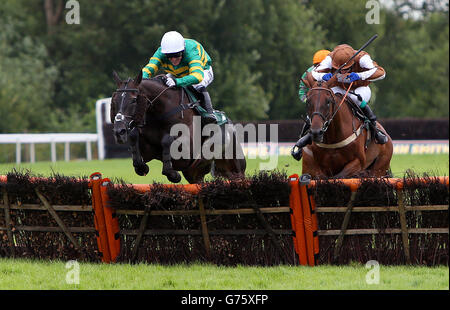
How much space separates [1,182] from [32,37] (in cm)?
3034

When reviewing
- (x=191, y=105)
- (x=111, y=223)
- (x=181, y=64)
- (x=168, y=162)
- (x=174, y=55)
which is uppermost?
(x=174, y=55)

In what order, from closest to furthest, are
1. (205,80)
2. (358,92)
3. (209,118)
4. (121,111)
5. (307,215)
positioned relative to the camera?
(307,215) < (121,111) < (358,92) < (209,118) < (205,80)

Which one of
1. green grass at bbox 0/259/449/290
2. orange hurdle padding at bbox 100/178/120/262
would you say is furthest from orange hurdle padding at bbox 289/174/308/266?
orange hurdle padding at bbox 100/178/120/262

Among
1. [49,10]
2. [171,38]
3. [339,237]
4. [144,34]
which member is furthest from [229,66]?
[339,237]

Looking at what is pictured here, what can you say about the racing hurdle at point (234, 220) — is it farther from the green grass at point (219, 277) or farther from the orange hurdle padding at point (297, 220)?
the green grass at point (219, 277)

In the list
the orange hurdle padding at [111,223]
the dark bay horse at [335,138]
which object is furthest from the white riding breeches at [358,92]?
the orange hurdle padding at [111,223]

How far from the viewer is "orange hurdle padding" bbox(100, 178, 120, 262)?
6070 mm

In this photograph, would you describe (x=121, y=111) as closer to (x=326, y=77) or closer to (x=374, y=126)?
(x=326, y=77)

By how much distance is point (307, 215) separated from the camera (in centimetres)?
571

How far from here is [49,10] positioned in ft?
117

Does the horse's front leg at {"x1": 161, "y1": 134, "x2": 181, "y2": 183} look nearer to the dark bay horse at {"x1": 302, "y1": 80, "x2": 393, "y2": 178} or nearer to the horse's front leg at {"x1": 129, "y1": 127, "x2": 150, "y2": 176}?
the horse's front leg at {"x1": 129, "y1": 127, "x2": 150, "y2": 176}

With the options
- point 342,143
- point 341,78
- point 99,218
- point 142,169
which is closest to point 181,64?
point 142,169

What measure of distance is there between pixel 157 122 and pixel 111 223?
1619 mm

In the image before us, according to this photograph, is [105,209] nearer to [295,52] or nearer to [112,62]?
[112,62]
